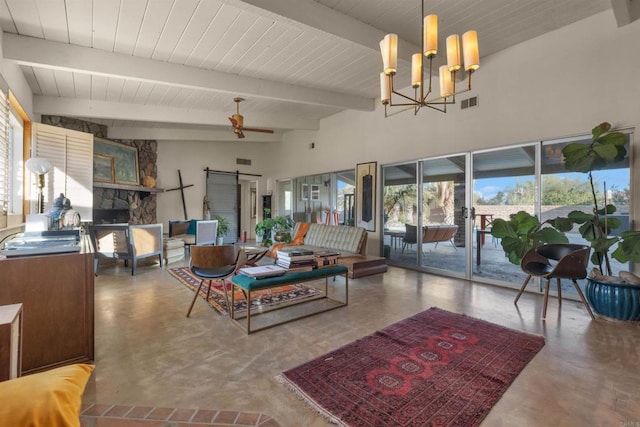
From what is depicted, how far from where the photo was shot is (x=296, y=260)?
316 cm

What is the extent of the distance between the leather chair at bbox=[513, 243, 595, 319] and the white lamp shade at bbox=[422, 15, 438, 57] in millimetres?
2475

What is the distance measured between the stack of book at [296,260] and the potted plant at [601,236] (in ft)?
8.55

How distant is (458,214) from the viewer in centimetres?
484

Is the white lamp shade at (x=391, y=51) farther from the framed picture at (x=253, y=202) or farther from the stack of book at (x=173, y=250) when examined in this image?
the framed picture at (x=253, y=202)

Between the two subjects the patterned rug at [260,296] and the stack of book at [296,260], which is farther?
the patterned rug at [260,296]

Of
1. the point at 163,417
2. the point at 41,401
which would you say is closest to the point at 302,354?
the point at 163,417

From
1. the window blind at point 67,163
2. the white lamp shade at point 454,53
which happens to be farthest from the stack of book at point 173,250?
the white lamp shade at point 454,53

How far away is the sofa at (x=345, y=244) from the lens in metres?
4.71

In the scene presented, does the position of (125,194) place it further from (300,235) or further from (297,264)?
(297,264)

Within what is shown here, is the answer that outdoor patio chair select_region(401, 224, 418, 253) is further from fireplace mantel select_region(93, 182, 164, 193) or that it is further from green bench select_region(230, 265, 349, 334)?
fireplace mantel select_region(93, 182, 164, 193)

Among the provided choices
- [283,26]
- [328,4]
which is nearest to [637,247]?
[328,4]

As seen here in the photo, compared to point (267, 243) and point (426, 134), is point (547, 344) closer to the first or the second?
point (426, 134)

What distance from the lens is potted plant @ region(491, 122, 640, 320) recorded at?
2898 mm

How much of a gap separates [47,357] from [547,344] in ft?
12.7
